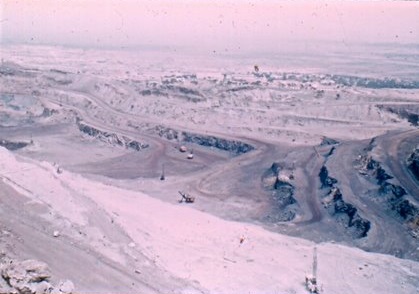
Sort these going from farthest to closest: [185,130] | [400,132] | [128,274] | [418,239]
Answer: [185,130]
[400,132]
[418,239]
[128,274]

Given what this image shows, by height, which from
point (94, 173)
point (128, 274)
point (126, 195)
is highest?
point (128, 274)

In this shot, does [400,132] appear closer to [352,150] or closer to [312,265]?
[352,150]

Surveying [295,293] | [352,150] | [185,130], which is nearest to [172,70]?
[185,130]

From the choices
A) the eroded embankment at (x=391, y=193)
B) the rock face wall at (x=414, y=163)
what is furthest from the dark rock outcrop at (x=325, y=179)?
the rock face wall at (x=414, y=163)

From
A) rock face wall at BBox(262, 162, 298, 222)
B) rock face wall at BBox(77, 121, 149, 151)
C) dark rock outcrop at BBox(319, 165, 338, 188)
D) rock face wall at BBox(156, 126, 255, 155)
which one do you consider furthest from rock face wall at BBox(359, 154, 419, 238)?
rock face wall at BBox(77, 121, 149, 151)

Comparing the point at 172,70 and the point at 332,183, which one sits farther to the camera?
the point at 172,70

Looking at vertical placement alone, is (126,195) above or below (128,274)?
below
